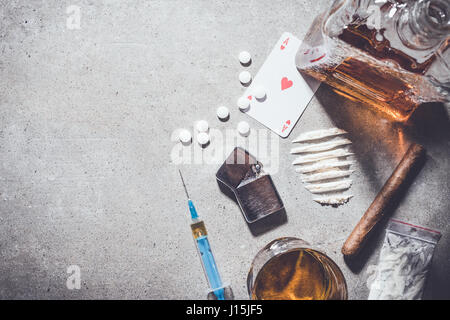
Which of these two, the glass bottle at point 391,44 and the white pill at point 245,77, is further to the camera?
the white pill at point 245,77

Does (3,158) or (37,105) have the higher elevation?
(37,105)

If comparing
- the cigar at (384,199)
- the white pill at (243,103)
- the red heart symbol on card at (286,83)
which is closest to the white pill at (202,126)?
the white pill at (243,103)

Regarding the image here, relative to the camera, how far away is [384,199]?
836 millimetres

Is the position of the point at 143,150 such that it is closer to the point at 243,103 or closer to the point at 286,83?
the point at 243,103

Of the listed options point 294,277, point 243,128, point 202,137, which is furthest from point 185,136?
point 294,277

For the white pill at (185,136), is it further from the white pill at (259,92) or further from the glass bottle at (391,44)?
the glass bottle at (391,44)

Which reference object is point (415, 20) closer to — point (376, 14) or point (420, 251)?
point (376, 14)

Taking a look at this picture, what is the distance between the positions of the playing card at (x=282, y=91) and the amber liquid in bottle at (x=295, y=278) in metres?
0.33

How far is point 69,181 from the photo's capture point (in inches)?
36.5

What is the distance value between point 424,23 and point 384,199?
42 centimetres

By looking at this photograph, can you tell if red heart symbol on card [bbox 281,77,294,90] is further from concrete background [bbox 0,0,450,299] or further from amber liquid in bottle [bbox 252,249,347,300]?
amber liquid in bottle [bbox 252,249,347,300]

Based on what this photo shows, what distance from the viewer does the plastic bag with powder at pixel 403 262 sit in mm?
866
